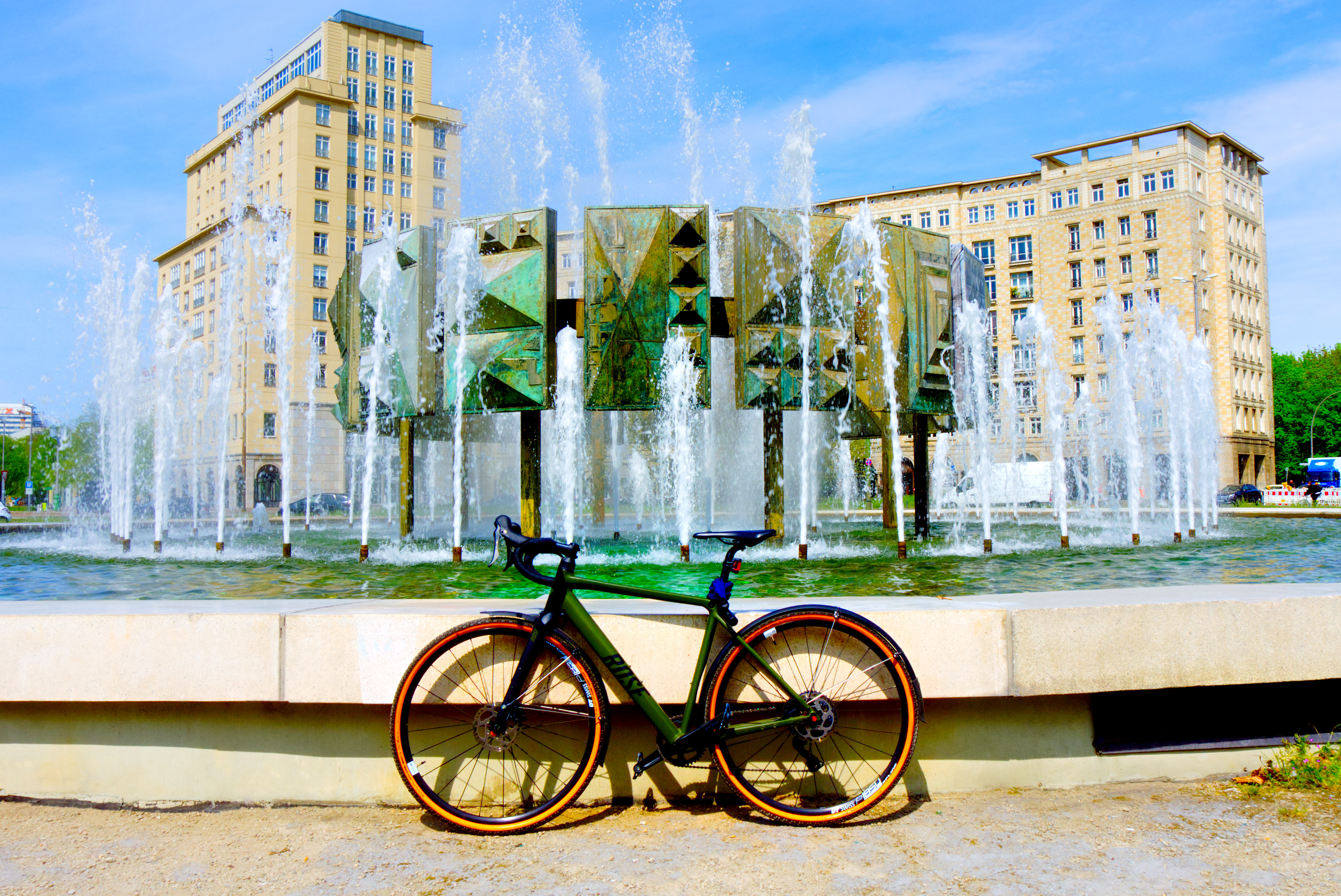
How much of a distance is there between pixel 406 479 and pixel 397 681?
1267 cm

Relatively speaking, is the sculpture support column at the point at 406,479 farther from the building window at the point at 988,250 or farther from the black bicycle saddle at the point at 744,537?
the building window at the point at 988,250

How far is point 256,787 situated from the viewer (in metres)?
3.36

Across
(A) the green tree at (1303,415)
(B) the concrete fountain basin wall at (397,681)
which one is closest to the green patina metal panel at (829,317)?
(B) the concrete fountain basin wall at (397,681)

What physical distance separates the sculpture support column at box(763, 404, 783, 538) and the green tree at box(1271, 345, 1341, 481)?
58.6m

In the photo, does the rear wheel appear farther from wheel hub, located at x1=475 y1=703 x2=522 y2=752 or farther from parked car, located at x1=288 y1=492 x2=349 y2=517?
parked car, located at x1=288 y1=492 x2=349 y2=517

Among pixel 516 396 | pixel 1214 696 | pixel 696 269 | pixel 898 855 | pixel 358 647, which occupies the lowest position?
pixel 898 855

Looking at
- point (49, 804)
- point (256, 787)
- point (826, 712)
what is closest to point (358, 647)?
point (256, 787)

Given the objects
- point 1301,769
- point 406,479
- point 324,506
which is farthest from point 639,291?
point 324,506

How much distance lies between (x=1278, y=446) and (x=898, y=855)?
236 feet

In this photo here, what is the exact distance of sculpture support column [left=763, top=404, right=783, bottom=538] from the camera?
1274 cm

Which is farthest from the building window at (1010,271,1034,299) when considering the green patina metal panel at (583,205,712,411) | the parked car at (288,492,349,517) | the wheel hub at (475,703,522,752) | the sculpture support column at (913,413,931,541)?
the wheel hub at (475,703,522,752)

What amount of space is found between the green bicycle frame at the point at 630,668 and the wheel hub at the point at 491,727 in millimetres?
122

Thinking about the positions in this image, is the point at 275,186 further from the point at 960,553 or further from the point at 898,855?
the point at 898,855

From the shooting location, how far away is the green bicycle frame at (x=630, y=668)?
123 inches
